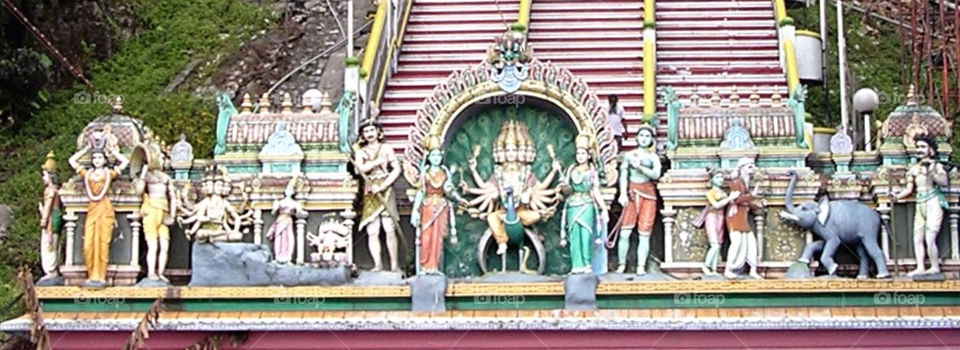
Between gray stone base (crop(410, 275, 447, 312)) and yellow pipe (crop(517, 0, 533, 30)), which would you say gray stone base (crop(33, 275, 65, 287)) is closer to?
gray stone base (crop(410, 275, 447, 312))

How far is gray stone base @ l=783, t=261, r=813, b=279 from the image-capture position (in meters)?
16.5

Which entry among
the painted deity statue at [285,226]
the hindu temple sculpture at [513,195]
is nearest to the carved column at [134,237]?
the painted deity statue at [285,226]

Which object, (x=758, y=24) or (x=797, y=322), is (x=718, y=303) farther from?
(x=758, y=24)

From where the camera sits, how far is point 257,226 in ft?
56.0

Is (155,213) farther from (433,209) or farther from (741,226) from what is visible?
(741,226)

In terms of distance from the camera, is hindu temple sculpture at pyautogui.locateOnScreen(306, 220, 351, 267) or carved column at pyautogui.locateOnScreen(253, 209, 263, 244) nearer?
hindu temple sculpture at pyautogui.locateOnScreen(306, 220, 351, 267)

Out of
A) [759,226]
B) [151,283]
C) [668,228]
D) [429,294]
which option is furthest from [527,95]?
[151,283]

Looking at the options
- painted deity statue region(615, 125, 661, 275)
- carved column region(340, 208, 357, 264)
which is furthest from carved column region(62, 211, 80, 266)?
painted deity statue region(615, 125, 661, 275)

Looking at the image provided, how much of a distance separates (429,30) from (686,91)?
11.0 feet

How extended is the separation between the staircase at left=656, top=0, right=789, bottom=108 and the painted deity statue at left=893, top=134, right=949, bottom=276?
3.79 m

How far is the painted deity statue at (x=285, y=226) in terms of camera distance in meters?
17.0

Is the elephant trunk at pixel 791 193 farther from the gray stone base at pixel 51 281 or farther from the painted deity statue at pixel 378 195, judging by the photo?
the gray stone base at pixel 51 281

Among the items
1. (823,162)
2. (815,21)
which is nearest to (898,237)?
(823,162)

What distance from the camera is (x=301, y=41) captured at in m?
28.4
